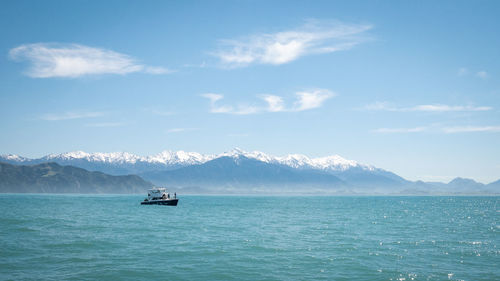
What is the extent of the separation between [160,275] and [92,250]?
1301cm

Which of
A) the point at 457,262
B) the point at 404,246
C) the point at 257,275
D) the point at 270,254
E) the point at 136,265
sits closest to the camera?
the point at 257,275

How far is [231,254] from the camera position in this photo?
1396 inches

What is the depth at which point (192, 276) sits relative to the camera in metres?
27.4

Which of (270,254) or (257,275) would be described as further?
(270,254)

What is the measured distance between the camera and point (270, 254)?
35469mm

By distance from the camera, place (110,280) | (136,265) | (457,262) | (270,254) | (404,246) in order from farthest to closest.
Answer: (404,246), (270,254), (457,262), (136,265), (110,280)

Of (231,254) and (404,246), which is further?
(404,246)

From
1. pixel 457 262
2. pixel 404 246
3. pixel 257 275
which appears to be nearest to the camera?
pixel 257 275

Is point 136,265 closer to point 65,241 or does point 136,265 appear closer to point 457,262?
point 65,241

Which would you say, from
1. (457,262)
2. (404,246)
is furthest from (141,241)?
(457,262)

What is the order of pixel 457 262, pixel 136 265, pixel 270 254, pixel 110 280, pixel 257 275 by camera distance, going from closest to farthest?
pixel 110 280 < pixel 257 275 < pixel 136 265 < pixel 457 262 < pixel 270 254

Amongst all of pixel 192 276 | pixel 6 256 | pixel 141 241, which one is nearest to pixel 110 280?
pixel 192 276

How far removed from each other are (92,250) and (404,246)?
32464mm

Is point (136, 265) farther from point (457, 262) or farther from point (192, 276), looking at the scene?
point (457, 262)
